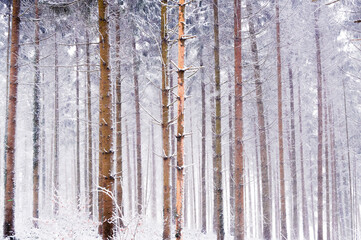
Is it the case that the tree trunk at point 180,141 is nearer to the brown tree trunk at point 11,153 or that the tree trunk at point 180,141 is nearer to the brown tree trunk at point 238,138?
the brown tree trunk at point 238,138

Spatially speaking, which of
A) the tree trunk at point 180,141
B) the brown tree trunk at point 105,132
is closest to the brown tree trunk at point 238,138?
the tree trunk at point 180,141

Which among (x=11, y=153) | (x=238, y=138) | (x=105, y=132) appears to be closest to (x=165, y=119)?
(x=105, y=132)

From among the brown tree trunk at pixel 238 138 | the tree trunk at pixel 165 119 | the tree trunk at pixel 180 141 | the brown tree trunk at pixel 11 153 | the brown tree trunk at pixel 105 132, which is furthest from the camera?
the brown tree trunk at pixel 238 138

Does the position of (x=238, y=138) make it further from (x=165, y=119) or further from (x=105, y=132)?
(x=105, y=132)

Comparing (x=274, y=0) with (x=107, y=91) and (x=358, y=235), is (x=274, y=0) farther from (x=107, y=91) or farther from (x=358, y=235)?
(x=358, y=235)

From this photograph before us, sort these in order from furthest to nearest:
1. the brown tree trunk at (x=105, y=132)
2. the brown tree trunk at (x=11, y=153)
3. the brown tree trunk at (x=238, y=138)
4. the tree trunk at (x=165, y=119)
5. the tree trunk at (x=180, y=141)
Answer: the brown tree trunk at (x=238, y=138)
the brown tree trunk at (x=11, y=153)
the tree trunk at (x=165, y=119)
the brown tree trunk at (x=105, y=132)
the tree trunk at (x=180, y=141)

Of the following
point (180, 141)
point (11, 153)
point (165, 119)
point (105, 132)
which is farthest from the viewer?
point (11, 153)

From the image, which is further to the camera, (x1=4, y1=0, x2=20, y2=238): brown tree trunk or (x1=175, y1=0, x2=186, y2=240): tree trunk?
(x1=4, y1=0, x2=20, y2=238): brown tree trunk

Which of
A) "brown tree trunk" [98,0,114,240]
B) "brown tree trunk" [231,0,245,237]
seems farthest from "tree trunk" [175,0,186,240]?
"brown tree trunk" [231,0,245,237]

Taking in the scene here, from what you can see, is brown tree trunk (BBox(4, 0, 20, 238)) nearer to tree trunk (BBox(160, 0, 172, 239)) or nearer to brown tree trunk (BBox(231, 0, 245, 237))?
tree trunk (BBox(160, 0, 172, 239))

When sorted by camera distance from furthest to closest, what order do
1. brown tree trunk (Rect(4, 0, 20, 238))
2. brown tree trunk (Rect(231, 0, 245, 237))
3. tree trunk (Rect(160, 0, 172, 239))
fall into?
brown tree trunk (Rect(231, 0, 245, 237))
brown tree trunk (Rect(4, 0, 20, 238))
tree trunk (Rect(160, 0, 172, 239))

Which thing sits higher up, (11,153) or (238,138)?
(238,138)

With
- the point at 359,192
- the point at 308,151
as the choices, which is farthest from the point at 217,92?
the point at 359,192

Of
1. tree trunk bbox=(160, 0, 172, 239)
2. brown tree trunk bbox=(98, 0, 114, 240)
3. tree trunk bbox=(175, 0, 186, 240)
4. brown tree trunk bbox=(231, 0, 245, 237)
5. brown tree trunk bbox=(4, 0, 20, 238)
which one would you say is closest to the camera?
tree trunk bbox=(175, 0, 186, 240)
